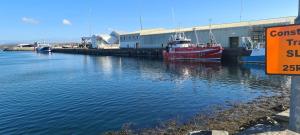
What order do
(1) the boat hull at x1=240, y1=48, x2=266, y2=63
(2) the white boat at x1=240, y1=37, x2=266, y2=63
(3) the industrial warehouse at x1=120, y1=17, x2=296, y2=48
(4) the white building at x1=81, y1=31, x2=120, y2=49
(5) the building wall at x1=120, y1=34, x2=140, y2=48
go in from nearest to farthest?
(1) the boat hull at x1=240, y1=48, x2=266, y2=63
(2) the white boat at x1=240, y1=37, x2=266, y2=63
(3) the industrial warehouse at x1=120, y1=17, x2=296, y2=48
(5) the building wall at x1=120, y1=34, x2=140, y2=48
(4) the white building at x1=81, y1=31, x2=120, y2=49

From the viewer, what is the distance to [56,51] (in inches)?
5202

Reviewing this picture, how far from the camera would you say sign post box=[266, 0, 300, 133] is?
7.29 meters

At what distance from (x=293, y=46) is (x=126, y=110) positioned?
37.0 ft

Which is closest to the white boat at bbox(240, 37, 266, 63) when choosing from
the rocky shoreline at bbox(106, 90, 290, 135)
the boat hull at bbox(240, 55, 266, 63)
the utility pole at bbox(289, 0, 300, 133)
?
the boat hull at bbox(240, 55, 266, 63)

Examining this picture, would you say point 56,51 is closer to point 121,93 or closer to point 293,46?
point 121,93

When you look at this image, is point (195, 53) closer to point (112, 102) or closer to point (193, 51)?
Result: point (193, 51)

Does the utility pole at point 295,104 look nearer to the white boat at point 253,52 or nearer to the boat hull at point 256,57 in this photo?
the white boat at point 253,52

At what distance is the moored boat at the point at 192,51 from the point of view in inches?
1895

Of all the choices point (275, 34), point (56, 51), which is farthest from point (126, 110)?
point (56, 51)

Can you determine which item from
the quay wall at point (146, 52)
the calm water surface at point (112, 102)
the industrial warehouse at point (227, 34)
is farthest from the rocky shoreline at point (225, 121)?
the industrial warehouse at point (227, 34)

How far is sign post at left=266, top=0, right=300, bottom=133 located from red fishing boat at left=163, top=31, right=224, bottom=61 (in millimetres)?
40675

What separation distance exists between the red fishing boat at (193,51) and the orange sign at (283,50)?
40688mm

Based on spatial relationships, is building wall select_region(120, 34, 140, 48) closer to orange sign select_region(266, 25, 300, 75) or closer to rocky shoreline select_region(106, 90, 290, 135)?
rocky shoreline select_region(106, 90, 290, 135)

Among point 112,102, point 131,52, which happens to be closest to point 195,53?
point 131,52
